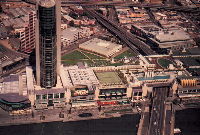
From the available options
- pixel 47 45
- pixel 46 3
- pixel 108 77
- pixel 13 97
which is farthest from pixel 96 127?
pixel 46 3

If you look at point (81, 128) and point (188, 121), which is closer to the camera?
point (81, 128)

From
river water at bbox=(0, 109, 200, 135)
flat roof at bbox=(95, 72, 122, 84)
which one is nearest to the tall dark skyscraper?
river water at bbox=(0, 109, 200, 135)

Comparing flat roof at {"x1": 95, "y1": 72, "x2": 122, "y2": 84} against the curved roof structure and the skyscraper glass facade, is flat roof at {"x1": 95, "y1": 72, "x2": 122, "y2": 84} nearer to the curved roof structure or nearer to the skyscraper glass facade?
the skyscraper glass facade

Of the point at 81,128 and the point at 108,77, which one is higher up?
the point at 108,77

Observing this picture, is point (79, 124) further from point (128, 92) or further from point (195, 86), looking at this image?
point (195, 86)

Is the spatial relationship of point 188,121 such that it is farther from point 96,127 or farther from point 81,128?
point 81,128

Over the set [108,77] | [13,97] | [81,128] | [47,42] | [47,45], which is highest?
[47,42]

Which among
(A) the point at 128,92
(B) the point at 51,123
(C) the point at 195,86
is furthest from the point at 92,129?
(C) the point at 195,86
